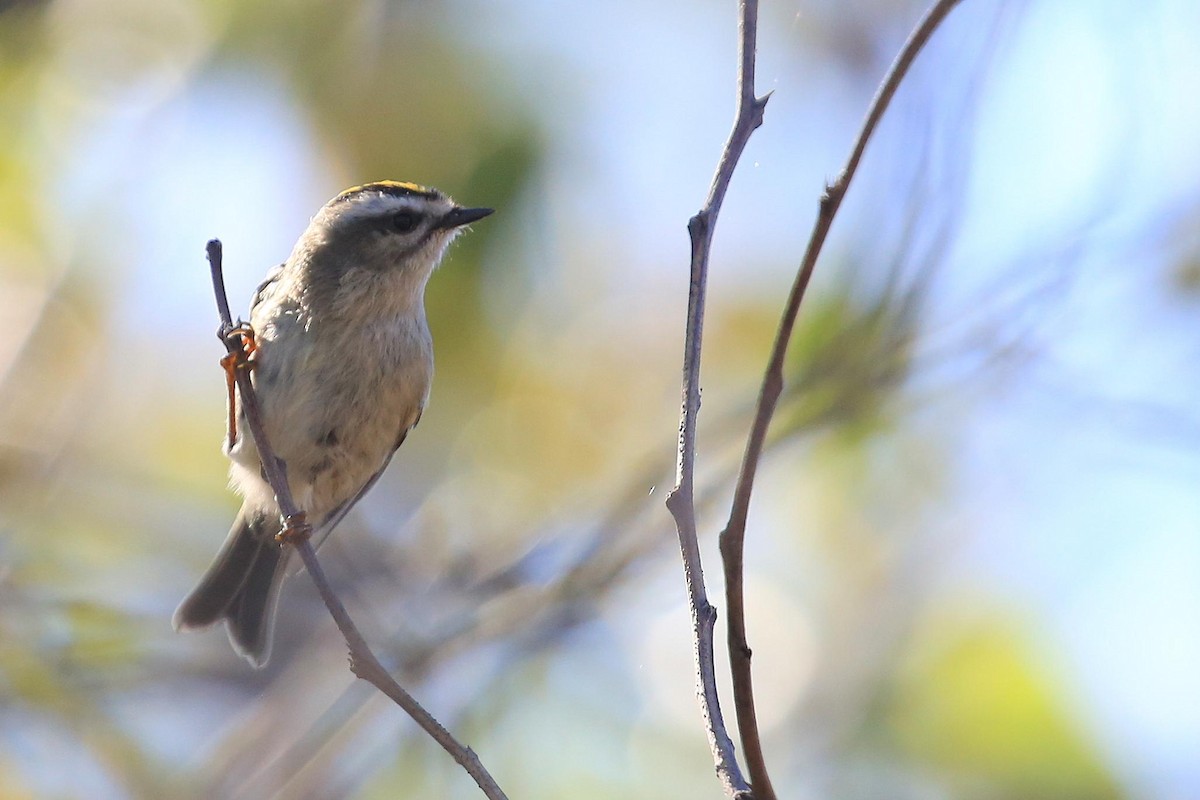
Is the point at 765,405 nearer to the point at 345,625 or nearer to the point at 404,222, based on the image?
the point at 345,625

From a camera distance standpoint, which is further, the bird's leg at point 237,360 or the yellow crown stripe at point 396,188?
the yellow crown stripe at point 396,188

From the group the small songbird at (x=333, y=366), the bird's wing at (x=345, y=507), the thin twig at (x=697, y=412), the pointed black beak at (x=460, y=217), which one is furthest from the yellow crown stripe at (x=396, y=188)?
the thin twig at (x=697, y=412)

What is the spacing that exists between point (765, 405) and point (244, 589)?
2.57 meters

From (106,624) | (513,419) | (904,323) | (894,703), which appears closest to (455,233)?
(513,419)

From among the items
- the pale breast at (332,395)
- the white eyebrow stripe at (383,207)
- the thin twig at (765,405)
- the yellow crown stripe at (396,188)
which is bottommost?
A: the thin twig at (765,405)

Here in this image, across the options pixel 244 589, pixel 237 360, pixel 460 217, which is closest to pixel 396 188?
pixel 460 217

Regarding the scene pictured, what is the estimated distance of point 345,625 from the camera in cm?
173

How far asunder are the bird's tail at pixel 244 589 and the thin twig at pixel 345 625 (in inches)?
40.5

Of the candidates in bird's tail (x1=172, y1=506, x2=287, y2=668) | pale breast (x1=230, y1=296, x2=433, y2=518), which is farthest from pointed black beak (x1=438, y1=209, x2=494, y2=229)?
bird's tail (x1=172, y1=506, x2=287, y2=668)

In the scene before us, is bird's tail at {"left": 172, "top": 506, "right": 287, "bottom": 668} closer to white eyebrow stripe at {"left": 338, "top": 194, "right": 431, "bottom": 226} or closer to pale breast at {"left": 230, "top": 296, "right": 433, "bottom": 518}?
pale breast at {"left": 230, "top": 296, "right": 433, "bottom": 518}

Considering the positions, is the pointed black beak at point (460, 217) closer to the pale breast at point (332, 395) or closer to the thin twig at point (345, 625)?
the pale breast at point (332, 395)

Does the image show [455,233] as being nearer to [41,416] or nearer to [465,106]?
[465,106]

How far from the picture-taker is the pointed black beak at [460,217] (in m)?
3.25

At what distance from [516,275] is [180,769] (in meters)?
1.81
